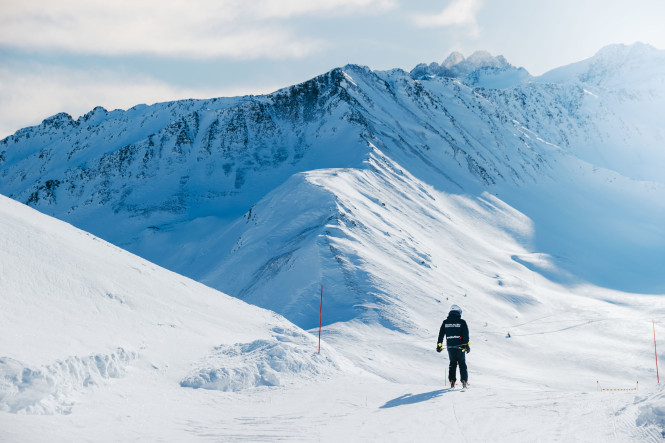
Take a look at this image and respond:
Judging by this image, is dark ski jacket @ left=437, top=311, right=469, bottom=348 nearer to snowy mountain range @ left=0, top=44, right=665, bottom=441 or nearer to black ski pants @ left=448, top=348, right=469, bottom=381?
black ski pants @ left=448, top=348, right=469, bottom=381

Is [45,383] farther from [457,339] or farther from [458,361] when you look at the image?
[458,361]

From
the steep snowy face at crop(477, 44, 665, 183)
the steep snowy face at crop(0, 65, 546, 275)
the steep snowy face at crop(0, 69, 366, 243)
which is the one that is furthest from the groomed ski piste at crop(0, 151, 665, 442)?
the steep snowy face at crop(477, 44, 665, 183)

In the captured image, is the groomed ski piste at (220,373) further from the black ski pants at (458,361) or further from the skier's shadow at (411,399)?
the black ski pants at (458,361)

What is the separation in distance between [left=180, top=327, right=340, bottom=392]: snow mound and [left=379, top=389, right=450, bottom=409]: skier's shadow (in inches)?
99.5

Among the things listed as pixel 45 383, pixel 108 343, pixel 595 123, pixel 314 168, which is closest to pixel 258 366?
pixel 108 343

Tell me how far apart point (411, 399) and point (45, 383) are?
694 cm

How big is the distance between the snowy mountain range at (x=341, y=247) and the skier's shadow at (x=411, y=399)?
0.17 meters

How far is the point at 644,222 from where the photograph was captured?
348 feet

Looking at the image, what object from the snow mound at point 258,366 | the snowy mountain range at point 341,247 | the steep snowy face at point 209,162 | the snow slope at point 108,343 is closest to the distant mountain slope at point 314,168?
the steep snowy face at point 209,162

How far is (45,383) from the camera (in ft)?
29.7

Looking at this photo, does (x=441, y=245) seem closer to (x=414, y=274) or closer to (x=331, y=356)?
(x=414, y=274)

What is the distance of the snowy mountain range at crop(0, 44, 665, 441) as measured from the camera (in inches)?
488

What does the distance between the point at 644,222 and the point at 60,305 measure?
11484cm

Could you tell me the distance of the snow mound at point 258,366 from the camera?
→ 12117 mm
